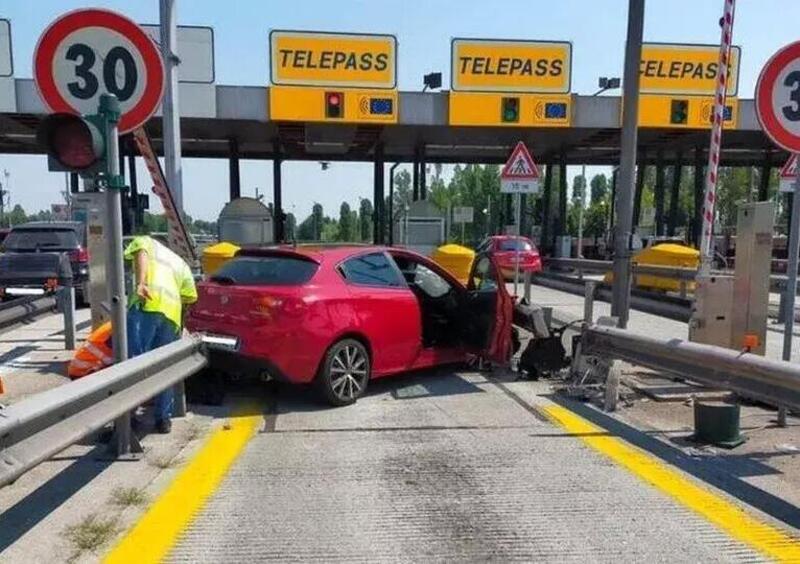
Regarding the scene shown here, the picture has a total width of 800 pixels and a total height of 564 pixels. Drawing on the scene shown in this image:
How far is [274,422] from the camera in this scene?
5977 mm

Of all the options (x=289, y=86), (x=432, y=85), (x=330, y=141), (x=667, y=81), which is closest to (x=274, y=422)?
(x=289, y=86)

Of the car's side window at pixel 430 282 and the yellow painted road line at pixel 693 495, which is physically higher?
the car's side window at pixel 430 282

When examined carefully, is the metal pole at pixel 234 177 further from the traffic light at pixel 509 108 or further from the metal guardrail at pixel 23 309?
the metal guardrail at pixel 23 309

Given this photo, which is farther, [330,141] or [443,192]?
[443,192]

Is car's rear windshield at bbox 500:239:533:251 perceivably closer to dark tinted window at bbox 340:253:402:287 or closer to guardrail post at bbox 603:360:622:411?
dark tinted window at bbox 340:253:402:287

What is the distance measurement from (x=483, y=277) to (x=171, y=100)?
4.29 metres

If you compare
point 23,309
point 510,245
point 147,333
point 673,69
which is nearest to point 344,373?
point 147,333

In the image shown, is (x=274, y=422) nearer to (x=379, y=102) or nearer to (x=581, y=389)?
(x=581, y=389)

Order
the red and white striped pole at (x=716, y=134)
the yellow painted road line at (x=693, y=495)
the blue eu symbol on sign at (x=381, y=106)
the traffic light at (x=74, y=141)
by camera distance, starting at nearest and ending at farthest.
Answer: the yellow painted road line at (x=693, y=495)
the traffic light at (x=74, y=141)
the red and white striped pole at (x=716, y=134)
the blue eu symbol on sign at (x=381, y=106)

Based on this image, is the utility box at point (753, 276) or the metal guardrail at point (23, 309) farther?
the metal guardrail at point (23, 309)

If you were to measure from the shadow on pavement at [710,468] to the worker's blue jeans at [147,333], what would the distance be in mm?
3573

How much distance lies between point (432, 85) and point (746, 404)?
1613 cm

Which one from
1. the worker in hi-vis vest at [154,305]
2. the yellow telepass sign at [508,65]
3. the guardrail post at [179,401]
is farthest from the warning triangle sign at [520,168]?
the yellow telepass sign at [508,65]

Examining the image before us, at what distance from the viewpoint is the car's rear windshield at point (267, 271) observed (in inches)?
253
